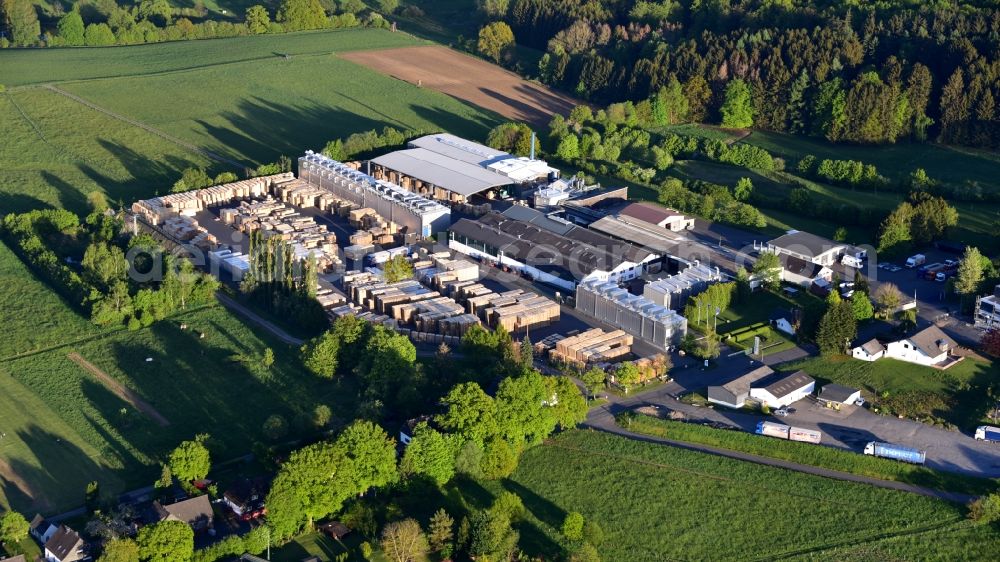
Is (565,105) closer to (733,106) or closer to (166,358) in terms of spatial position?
(733,106)

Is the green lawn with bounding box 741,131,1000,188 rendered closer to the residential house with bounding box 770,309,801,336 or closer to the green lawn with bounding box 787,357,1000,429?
the residential house with bounding box 770,309,801,336

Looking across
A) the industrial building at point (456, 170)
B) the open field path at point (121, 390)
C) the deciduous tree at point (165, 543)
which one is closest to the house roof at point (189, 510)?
the deciduous tree at point (165, 543)

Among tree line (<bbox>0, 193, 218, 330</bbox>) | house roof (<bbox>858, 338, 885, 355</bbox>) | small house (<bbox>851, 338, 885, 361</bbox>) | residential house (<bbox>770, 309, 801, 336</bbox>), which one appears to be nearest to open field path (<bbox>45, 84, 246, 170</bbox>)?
tree line (<bbox>0, 193, 218, 330</bbox>)

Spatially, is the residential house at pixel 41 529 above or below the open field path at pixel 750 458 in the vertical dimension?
below

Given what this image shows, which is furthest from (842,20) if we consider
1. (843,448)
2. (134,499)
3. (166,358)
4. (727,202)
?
(134,499)

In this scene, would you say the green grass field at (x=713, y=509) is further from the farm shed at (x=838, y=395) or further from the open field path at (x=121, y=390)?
the open field path at (x=121, y=390)

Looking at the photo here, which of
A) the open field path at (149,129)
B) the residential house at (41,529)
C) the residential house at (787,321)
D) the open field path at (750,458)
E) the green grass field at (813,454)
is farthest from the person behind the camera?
the open field path at (149,129)
